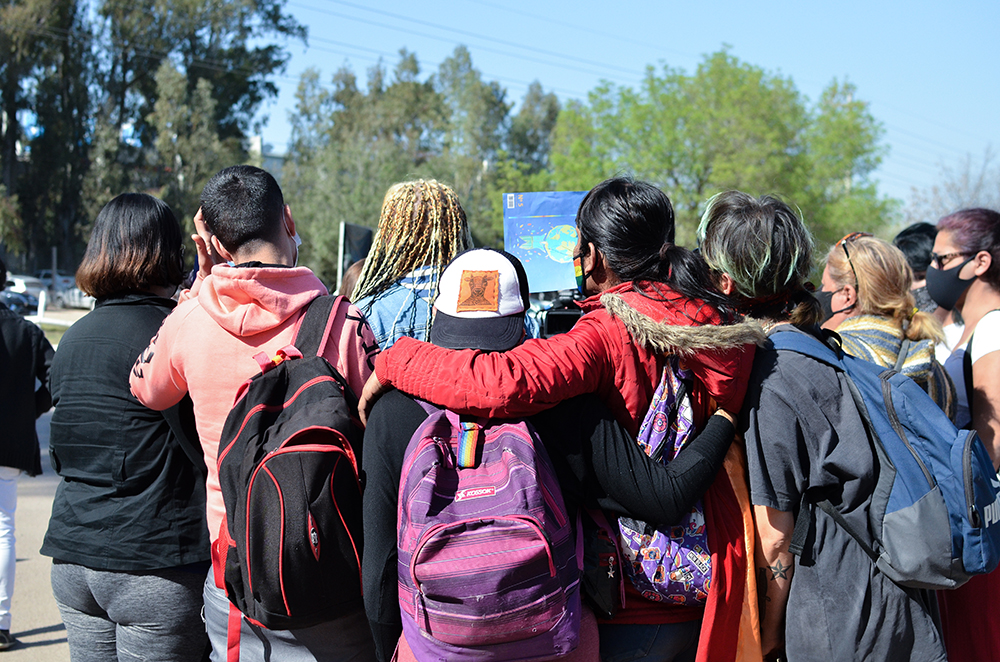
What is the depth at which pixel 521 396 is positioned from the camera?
5.28 ft

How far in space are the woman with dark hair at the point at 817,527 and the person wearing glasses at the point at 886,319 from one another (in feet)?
2.67

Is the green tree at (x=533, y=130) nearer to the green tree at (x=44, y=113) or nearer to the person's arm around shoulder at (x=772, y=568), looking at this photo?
the green tree at (x=44, y=113)

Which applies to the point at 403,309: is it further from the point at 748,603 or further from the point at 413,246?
the point at 748,603

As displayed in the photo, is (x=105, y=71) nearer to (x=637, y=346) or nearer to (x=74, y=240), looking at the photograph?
(x=74, y=240)

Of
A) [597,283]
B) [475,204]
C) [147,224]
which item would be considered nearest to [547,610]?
[597,283]

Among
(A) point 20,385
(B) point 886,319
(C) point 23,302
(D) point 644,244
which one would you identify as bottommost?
(C) point 23,302

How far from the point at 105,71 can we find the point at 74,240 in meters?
8.66

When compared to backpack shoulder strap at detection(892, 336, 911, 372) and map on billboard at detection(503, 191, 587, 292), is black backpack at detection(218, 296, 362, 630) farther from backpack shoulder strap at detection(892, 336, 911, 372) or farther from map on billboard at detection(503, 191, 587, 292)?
backpack shoulder strap at detection(892, 336, 911, 372)

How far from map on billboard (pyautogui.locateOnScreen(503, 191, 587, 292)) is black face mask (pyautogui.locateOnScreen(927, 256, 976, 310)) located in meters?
1.58

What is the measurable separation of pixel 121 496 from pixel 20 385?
158 centimetres

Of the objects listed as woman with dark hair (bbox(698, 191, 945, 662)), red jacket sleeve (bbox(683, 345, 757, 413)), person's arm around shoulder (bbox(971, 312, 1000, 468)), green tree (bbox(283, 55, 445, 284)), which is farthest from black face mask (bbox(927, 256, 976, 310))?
green tree (bbox(283, 55, 445, 284))

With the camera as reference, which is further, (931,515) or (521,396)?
(931,515)

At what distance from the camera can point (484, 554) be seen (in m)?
1.49

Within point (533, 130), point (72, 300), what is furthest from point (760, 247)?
point (533, 130)
